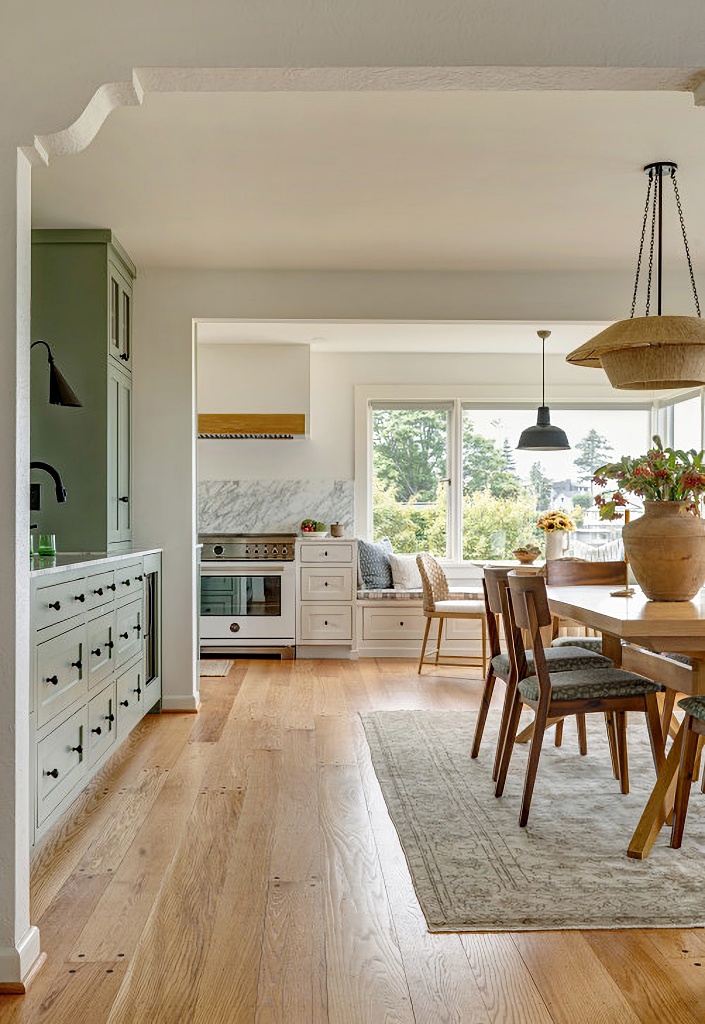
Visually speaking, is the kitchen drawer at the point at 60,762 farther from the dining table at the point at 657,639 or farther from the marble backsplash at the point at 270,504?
the marble backsplash at the point at 270,504

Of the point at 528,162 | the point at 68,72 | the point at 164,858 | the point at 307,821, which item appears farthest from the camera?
the point at 528,162

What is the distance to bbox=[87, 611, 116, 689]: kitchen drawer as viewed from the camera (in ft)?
11.7

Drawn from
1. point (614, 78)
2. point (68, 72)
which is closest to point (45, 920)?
point (68, 72)

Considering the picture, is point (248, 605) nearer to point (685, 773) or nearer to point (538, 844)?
point (538, 844)

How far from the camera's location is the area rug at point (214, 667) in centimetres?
672

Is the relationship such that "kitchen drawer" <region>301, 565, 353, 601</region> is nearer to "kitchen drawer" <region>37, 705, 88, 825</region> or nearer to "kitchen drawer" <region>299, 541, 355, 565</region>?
"kitchen drawer" <region>299, 541, 355, 565</region>

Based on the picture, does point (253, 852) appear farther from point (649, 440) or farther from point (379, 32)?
point (649, 440)

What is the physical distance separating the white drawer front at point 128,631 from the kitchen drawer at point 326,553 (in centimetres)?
278

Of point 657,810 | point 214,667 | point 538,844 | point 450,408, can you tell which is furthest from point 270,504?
point 657,810

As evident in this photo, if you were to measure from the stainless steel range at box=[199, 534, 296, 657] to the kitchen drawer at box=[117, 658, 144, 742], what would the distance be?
260 centimetres

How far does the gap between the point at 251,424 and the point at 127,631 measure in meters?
3.52

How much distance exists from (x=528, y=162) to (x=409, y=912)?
2913 millimetres

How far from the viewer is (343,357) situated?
26.6 ft

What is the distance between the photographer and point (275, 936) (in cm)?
239
